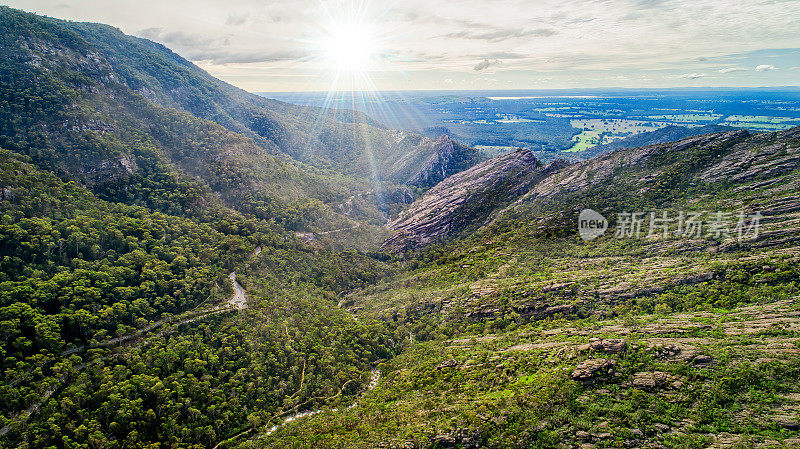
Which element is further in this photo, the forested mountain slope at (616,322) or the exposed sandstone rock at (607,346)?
the exposed sandstone rock at (607,346)

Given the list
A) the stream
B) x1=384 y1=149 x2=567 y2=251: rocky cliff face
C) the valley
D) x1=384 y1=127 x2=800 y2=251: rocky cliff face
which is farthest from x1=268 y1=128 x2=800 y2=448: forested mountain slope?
x1=384 y1=149 x2=567 y2=251: rocky cliff face

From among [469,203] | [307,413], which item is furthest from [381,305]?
[469,203]

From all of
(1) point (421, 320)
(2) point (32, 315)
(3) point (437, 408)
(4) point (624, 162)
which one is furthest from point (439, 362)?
(4) point (624, 162)

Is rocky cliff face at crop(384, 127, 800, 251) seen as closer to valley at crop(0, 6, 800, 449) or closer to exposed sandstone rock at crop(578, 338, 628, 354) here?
valley at crop(0, 6, 800, 449)

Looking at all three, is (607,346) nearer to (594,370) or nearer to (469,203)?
(594,370)

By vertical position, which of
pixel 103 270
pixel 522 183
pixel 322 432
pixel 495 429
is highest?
pixel 522 183

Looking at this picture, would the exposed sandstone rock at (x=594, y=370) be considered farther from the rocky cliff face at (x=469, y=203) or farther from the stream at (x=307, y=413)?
the rocky cliff face at (x=469, y=203)

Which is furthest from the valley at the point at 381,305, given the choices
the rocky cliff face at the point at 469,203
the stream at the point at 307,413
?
the rocky cliff face at the point at 469,203

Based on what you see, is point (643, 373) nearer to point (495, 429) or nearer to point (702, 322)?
point (702, 322)
